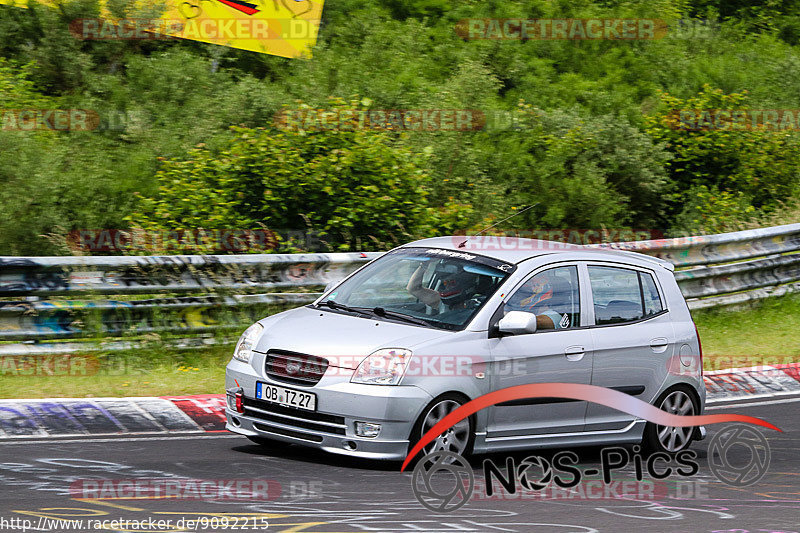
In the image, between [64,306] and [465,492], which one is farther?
[64,306]

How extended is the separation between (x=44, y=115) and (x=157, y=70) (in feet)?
6.94

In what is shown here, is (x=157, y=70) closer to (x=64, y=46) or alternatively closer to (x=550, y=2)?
(x=64, y=46)

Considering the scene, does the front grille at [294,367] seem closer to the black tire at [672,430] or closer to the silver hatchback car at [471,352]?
the silver hatchback car at [471,352]

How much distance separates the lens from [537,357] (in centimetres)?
737

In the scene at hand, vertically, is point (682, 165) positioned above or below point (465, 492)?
above

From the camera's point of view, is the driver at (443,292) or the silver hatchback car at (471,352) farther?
the driver at (443,292)

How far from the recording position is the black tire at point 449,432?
6.73 metres

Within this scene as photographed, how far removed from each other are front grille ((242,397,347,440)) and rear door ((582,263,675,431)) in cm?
212

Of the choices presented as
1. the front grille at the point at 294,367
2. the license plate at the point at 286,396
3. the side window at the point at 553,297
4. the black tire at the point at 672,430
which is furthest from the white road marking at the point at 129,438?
the black tire at the point at 672,430

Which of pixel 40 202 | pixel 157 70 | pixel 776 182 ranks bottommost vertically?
pixel 40 202

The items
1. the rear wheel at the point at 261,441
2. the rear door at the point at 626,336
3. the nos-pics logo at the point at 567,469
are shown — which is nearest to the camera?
the nos-pics logo at the point at 567,469

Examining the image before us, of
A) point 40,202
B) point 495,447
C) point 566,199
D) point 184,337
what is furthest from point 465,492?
point 566,199

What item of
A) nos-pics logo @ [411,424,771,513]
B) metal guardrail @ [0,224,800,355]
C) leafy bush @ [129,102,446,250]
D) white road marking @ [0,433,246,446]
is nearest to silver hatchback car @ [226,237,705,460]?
nos-pics logo @ [411,424,771,513]

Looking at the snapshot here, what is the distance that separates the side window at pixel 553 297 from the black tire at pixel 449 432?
967mm
